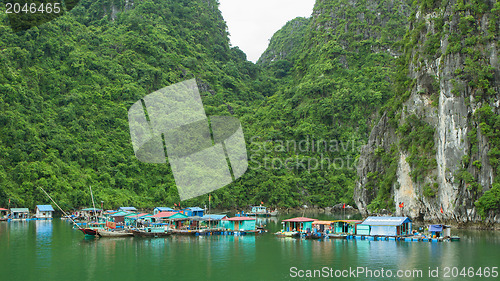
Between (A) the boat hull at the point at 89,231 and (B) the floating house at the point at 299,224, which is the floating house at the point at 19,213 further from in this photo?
(B) the floating house at the point at 299,224

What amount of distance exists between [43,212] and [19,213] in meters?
2.84

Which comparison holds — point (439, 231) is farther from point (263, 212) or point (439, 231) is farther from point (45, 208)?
point (45, 208)

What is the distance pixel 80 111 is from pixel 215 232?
4561 centimetres

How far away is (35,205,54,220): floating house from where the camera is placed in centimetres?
6181

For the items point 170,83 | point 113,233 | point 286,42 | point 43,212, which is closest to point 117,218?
point 113,233

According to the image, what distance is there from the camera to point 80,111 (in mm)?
82188

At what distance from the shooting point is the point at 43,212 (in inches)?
2478

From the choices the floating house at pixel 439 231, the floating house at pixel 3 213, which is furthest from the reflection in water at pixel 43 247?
the floating house at pixel 439 231

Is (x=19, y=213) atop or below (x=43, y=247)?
atop

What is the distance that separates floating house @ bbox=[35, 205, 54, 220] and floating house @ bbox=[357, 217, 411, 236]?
4011 cm

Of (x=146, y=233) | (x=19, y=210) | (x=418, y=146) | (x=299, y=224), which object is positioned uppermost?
(x=418, y=146)

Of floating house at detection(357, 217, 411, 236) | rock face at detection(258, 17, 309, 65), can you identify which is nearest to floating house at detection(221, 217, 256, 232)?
floating house at detection(357, 217, 411, 236)

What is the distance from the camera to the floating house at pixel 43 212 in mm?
61812

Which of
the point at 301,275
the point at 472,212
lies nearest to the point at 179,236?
the point at 301,275
